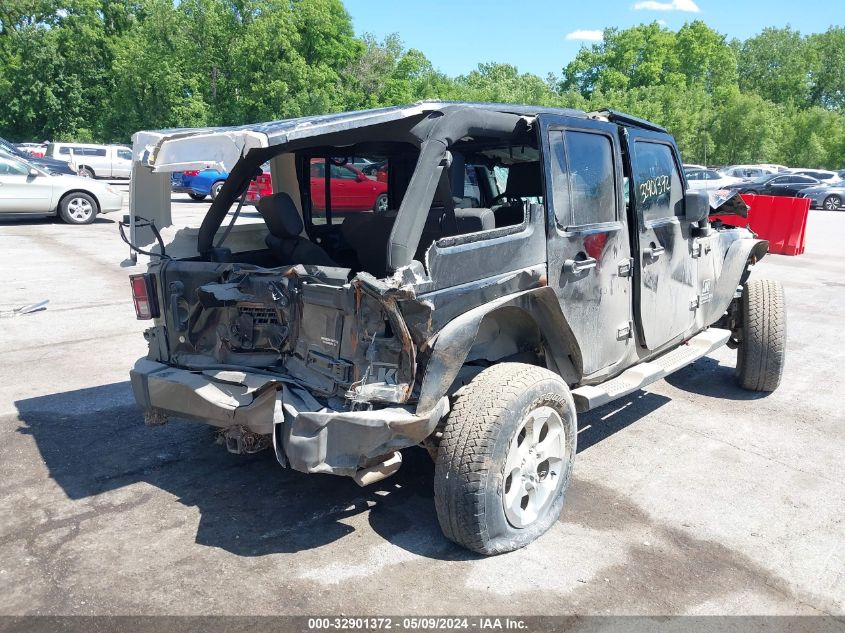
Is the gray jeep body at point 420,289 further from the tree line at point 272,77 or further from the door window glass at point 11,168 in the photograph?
the tree line at point 272,77

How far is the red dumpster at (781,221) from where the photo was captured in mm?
14820

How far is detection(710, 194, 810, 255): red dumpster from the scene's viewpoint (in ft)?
48.6

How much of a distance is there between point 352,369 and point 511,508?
1.04 meters

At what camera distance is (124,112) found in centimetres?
4244

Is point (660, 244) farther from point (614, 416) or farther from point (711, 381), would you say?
point (711, 381)

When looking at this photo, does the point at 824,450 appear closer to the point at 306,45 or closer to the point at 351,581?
the point at 351,581

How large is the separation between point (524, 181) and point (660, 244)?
3.25 feet

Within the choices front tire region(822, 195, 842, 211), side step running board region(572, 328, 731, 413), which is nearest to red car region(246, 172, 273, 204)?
side step running board region(572, 328, 731, 413)

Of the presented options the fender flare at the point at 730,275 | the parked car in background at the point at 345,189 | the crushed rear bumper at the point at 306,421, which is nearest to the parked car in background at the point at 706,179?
the fender flare at the point at 730,275

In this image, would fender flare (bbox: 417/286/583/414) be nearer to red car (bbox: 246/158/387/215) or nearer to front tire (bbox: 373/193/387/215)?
front tire (bbox: 373/193/387/215)

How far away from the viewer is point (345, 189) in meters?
5.22

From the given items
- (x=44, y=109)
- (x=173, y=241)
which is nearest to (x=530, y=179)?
(x=173, y=241)

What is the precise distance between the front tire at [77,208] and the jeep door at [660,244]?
15.5m

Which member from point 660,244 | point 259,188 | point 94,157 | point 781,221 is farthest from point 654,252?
point 94,157
